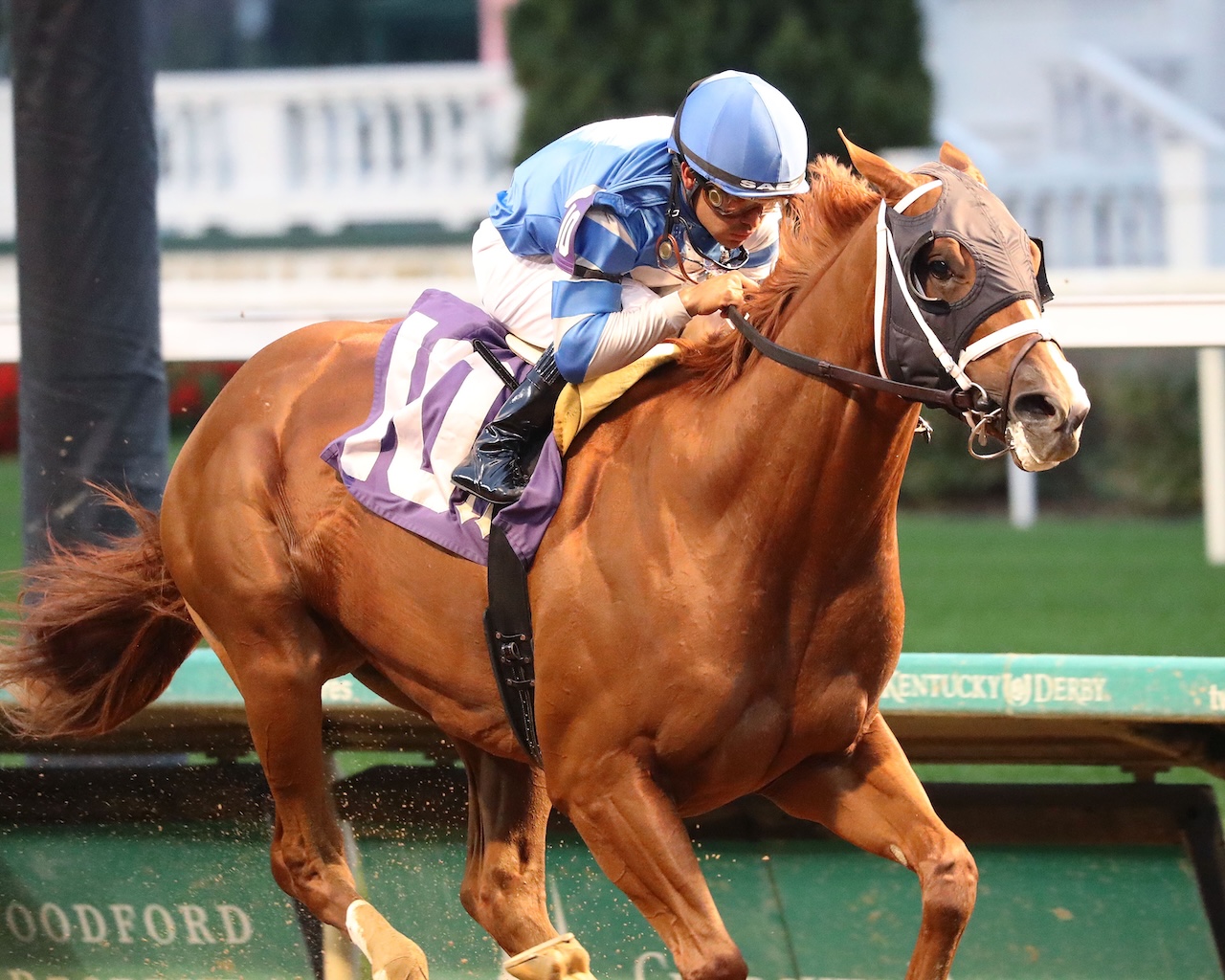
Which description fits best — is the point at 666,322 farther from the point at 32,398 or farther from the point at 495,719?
the point at 32,398

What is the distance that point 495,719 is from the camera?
3061 millimetres

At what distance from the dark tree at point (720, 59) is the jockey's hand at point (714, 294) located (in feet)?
27.8

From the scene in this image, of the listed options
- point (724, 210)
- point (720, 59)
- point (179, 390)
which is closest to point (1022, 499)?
point (720, 59)

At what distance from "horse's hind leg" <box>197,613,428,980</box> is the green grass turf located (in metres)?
3.04

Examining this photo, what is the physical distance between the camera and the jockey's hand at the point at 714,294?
2.72 meters

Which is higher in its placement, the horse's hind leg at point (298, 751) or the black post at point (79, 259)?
the black post at point (79, 259)

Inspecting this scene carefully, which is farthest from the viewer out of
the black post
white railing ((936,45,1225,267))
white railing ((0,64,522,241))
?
white railing ((0,64,522,241))

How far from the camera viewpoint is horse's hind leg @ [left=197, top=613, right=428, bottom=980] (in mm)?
3316

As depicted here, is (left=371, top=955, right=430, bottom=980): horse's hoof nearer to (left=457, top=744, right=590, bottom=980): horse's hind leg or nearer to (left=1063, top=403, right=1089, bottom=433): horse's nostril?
(left=457, top=744, right=590, bottom=980): horse's hind leg

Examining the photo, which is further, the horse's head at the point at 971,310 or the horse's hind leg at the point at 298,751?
the horse's hind leg at the point at 298,751

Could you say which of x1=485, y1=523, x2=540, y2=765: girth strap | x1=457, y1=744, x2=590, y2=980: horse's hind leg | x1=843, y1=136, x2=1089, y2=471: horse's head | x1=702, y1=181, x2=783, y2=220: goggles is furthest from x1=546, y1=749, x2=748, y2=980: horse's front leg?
x1=702, y1=181, x2=783, y2=220: goggles

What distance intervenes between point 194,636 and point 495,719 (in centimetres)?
96

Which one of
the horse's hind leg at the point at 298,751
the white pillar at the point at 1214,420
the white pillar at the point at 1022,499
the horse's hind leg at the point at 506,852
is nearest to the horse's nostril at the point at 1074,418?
the horse's hind leg at the point at 506,852

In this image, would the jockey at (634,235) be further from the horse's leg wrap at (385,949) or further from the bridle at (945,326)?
the horse's leg wrap at (385,949)
